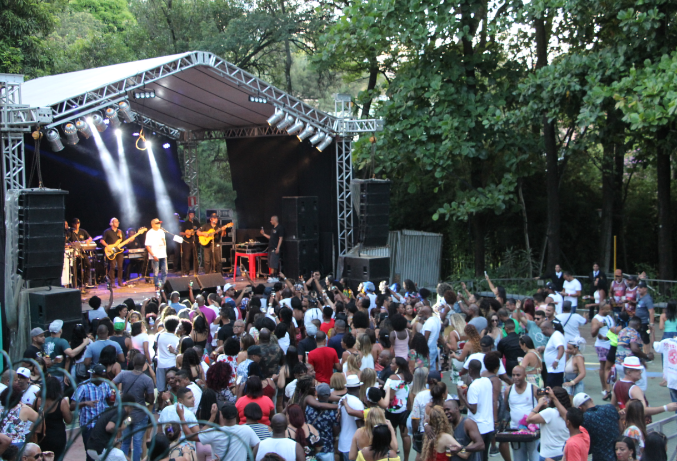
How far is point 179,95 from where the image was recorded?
14.6m

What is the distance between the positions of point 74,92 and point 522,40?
11.0 metres

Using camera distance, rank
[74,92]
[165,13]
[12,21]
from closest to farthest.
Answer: [74,92]
[12,21]
[165,13]

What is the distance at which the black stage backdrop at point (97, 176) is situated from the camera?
1477 cm

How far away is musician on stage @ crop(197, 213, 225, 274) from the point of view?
15625 mm

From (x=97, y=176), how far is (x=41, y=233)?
610cm

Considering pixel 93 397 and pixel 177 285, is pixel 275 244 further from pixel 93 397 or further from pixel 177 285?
pixel 93 397

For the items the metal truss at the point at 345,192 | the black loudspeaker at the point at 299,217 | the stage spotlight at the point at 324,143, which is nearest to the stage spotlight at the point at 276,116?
the stage spotlight at the point at 324,143

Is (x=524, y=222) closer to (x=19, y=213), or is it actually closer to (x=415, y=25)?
(x=415, y=25)

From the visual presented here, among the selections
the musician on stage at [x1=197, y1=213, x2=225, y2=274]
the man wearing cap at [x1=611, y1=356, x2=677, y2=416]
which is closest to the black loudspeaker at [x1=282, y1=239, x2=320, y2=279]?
the musician on stage at [x1=197, y1=213, x2=225, y2=274]

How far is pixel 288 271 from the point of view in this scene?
15.4 m

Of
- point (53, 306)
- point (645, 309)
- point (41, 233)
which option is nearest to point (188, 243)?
point (41, 233)

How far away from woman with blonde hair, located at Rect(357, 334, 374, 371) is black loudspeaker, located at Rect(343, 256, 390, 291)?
8.05 meters

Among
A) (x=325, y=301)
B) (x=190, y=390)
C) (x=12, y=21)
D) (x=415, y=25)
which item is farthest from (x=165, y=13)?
(x=190, y=390)

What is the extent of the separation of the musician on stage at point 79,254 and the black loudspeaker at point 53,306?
3.90m
